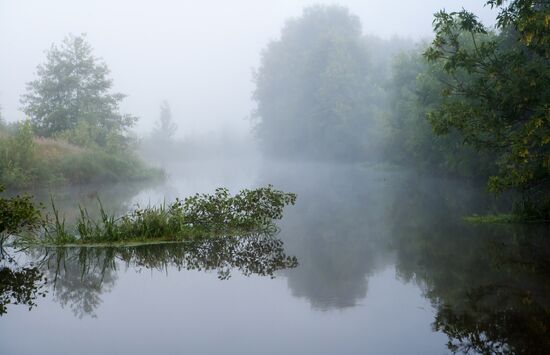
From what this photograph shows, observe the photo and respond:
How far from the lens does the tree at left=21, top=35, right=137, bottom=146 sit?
1705 inches

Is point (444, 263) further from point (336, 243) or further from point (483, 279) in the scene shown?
point (336, 243)

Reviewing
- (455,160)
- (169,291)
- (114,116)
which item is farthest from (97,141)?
(169,291)

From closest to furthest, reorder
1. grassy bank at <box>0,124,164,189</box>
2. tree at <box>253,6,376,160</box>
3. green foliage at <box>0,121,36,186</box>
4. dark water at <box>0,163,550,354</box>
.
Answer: dark water at <box>0,163,550,354</box> → green foliage at <box>0,121,36,186</box> → grassy bank at <box>0,124,164,189</box> → tree at <box>253,6,376,160</box>

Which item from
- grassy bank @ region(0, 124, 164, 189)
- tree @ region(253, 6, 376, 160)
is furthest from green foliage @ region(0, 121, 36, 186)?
tree @ region(253, 6, 376, 160)

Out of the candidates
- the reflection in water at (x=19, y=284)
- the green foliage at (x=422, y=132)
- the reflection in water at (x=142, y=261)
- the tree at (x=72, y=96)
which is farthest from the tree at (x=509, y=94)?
the tree at (x=72, y=96)

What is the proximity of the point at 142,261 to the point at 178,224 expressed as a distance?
2.17 m

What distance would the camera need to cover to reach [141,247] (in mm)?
12086

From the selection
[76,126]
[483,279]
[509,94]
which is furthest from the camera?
[76,126]

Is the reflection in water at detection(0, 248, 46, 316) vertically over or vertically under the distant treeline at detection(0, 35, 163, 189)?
under

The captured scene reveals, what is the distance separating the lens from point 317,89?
194 ft

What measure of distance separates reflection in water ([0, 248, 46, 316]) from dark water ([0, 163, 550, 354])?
5 centimetres

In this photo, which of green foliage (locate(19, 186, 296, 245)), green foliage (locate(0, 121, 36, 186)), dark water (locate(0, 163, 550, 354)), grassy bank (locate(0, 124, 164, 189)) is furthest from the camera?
grassy bank (locate(0, 124, 164, 189))

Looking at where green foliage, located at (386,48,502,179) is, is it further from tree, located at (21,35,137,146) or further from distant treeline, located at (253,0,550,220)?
tree, located at (21,35,137,146)

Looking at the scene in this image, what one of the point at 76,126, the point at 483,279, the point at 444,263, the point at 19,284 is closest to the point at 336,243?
the point at 444,263
